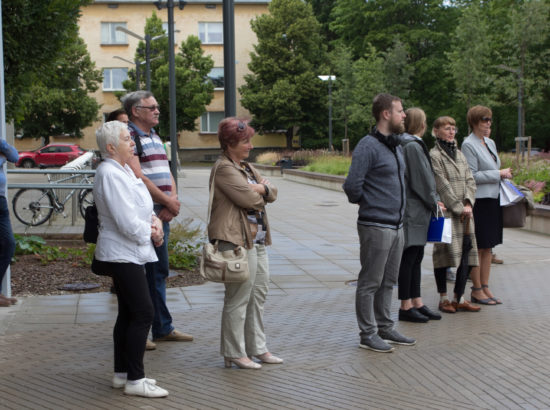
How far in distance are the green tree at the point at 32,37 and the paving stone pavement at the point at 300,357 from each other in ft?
11.4

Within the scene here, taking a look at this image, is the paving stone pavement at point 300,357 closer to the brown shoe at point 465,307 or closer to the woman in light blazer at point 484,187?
the brown shoe at point 465,307

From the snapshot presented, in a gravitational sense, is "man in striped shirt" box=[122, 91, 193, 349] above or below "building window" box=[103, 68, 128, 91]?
below

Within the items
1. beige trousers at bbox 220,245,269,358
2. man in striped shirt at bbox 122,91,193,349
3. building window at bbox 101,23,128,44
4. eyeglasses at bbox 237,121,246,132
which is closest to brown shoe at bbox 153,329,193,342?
man in striped shirt at bbox 122,91,193,349

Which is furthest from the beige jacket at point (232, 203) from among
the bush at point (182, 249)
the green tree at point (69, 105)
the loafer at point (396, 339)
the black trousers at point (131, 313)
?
the green tree at point (69, 105)

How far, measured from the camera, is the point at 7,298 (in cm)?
773

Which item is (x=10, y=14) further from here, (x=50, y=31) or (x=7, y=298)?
(x=7, y=298)

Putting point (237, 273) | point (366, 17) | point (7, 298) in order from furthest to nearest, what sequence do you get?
1. point (366, 17)
2. point (7, 298)
3. point (237, 273)

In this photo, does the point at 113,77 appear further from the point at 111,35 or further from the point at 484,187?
the point at 484,187

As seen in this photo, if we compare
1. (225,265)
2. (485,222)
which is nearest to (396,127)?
(225,265)

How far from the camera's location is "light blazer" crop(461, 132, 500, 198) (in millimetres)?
7684

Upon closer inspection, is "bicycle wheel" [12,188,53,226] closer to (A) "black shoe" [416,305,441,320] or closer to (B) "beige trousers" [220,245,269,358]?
(A) "black shoe" [416,305,441,320]

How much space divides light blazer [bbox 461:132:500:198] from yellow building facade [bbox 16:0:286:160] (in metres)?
49.7

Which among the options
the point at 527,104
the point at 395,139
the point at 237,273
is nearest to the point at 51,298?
the point at 237,273

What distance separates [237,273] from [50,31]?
6047mm
